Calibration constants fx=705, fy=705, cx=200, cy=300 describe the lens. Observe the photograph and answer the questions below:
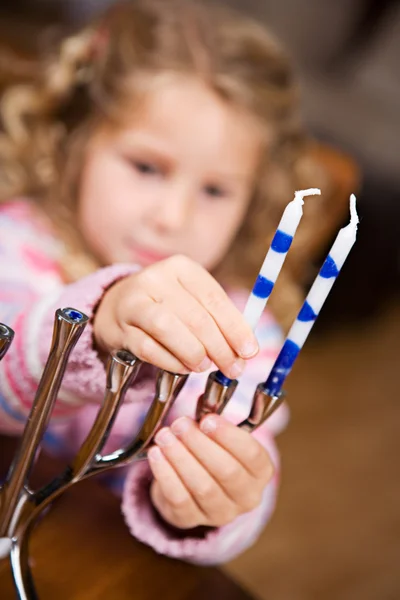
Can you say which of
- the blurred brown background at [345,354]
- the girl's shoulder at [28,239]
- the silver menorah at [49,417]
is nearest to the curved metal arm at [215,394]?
the silver menorah at [49,417]

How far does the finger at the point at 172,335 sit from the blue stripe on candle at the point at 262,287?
0.03 metres

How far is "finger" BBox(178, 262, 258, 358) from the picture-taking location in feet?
0.99

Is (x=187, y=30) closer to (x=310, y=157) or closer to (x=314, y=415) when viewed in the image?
(x=310, y=157)

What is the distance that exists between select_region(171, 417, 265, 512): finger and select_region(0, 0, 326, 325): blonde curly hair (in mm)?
202

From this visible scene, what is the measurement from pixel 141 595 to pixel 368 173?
1237mm

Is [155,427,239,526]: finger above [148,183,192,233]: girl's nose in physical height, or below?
below

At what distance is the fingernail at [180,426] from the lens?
0.34m

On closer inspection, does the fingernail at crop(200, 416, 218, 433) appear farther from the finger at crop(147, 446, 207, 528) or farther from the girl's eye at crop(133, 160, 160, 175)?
the girl's eye at crop(133, 160, 160, 175)

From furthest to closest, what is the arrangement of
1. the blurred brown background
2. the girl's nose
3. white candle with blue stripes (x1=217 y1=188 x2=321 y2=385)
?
the blurred brown background < the girl's nose < white candle with blue stripes (x1=217 y1=188 x2=321 y2=385)

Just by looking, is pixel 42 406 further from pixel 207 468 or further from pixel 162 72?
pixel 162 72

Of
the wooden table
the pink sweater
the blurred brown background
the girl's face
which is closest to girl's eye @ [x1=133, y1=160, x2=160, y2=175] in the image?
the girl's face

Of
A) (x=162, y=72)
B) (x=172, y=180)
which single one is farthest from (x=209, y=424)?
(x=162, y=72)

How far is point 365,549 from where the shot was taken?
1.03 m

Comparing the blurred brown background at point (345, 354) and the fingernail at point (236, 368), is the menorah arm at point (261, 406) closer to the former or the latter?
the fingernail at point (236, 368)
